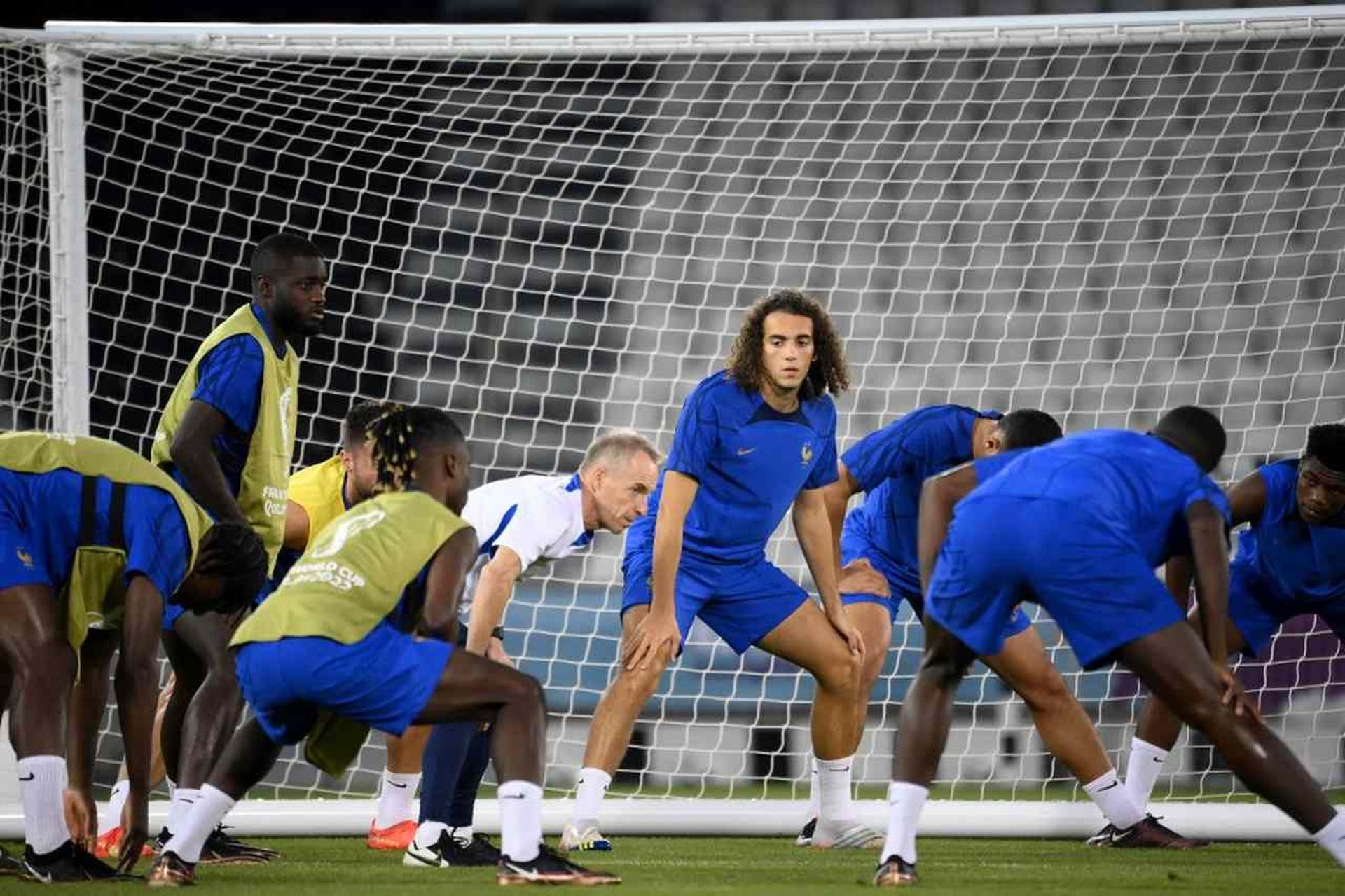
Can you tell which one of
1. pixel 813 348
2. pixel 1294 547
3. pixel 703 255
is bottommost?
pixel 1294 547

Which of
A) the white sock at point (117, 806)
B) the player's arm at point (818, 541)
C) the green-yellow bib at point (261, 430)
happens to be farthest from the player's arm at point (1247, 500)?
the white sock at point (117, 806)

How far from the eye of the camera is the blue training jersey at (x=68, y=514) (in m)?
4.32

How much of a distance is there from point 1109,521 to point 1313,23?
12.5 feet

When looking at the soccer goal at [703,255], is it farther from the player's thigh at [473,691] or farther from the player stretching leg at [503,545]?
the player's thigh at [473,691]

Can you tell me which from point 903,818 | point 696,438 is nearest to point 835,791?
point 696,438

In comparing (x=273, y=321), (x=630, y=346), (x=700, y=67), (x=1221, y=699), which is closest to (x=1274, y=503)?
(x=1221, y=699)

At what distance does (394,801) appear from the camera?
5.63m

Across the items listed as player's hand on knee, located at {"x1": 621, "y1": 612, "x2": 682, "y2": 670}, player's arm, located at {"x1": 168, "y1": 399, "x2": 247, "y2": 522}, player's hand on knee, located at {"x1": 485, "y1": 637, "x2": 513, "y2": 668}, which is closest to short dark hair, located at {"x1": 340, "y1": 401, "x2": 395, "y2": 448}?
player's arm, located at {"x1": 168, "y1": 399, "x2": 247, "y2": 522}

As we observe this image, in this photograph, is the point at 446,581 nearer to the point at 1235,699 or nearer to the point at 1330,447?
the point at 1235,699

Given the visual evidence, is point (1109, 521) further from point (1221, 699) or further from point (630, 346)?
point (630, 346)

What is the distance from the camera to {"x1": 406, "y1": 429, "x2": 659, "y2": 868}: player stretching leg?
193 inches

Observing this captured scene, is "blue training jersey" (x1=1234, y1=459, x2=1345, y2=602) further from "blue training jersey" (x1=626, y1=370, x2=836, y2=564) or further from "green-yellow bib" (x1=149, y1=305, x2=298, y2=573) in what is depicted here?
"green-yellow bib" (x1=149, y1=305, x2=298, y2=573)

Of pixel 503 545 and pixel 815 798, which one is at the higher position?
pixel 503 545

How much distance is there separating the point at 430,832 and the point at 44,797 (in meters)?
1.10
